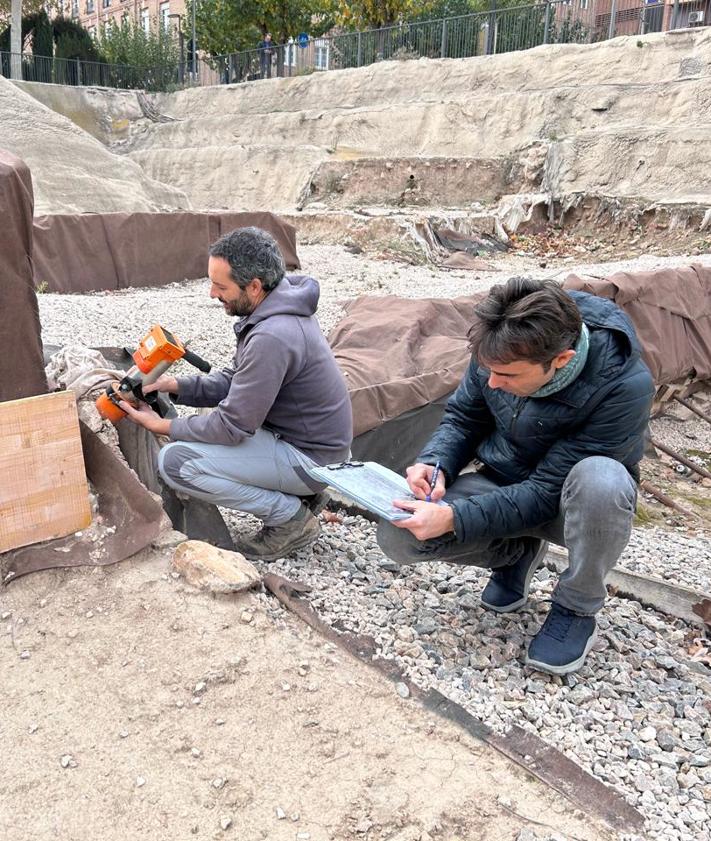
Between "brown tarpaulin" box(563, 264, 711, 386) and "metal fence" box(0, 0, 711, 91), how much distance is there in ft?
56.5

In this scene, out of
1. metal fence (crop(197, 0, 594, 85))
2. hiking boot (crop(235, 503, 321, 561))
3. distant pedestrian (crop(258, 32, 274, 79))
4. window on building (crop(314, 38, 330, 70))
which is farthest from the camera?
window on building (crop(314, 38, 330, 70))

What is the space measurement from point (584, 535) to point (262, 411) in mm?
1391

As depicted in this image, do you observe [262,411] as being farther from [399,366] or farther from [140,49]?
[140,49]

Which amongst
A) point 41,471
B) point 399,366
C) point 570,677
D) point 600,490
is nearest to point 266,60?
point 399,366

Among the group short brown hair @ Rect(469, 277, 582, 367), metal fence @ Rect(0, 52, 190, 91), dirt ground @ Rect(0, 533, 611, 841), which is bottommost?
dirt ground @ Rect(0, 533, 611, 841)

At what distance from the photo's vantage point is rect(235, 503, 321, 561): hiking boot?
339 cm

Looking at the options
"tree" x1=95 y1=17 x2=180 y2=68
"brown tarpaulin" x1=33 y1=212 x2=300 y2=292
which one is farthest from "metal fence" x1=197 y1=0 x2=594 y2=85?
"brown tarpaulin" x1=33 y1=212 x2=300 y2=292

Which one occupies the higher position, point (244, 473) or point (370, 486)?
point (370, 486)

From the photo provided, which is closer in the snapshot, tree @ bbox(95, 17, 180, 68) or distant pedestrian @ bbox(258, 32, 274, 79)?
distant pedestrian @ bbox(258, 32, 274, 79)

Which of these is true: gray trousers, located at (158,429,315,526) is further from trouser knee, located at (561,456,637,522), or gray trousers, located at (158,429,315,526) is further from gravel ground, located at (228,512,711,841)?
trouser knee, located at (561,456,637,522)

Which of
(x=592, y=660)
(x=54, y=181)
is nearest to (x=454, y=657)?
(x=592, y=660)

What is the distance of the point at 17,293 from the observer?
2.97 m

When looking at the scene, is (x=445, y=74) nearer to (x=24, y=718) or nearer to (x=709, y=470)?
(x=709, y=470)

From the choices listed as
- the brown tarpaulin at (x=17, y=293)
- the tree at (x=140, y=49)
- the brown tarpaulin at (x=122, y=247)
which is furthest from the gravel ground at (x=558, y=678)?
the tree at (x=140, y=49)
